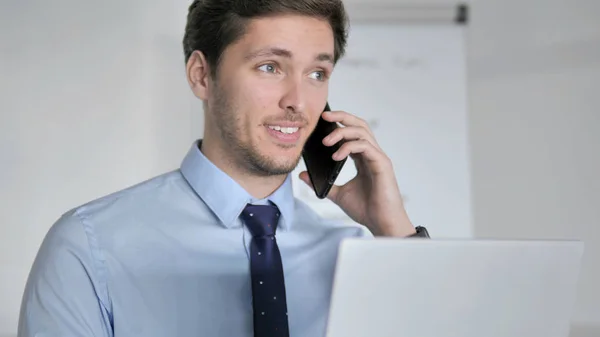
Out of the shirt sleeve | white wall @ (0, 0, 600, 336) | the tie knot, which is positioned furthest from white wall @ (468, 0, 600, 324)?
the shirt sleeve

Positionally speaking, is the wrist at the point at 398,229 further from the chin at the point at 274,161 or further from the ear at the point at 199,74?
the ear at the point at 199,74

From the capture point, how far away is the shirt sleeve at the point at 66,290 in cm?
132

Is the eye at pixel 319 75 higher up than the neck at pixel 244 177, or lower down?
higher up

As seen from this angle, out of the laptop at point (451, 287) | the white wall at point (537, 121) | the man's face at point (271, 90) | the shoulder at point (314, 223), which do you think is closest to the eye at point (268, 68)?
the man's face at point (271, 90)

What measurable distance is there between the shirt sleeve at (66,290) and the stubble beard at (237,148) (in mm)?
341

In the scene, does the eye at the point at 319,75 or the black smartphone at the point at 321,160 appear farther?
the black smartphone at the point at 321,160

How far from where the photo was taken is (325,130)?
5.63 ft

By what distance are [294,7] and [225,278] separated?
0.59 metres

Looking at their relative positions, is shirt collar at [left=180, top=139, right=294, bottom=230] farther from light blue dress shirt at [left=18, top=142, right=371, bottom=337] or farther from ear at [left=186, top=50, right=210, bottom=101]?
ear at [left=186, top=50, right=210, bottom=101]

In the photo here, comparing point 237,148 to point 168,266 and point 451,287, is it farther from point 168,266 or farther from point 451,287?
point 451,287

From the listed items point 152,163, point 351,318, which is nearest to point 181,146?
point 152,163

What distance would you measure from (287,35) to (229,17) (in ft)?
0.49

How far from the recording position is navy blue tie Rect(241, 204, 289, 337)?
1.41 metres

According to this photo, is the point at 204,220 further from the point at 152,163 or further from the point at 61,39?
A: the point at 61,39
